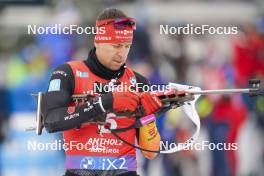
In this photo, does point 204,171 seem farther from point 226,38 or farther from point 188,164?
point 226,38

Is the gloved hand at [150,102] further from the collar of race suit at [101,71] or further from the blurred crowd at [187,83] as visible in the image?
the blurred crowd at [187,83]

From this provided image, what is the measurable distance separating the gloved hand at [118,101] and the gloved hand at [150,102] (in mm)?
60

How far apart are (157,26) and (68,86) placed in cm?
659

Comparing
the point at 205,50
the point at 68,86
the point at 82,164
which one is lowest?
the point at 82,164

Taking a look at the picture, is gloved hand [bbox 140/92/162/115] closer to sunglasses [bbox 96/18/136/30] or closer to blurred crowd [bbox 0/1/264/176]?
sunglasses [bbox 96/18/136/30]

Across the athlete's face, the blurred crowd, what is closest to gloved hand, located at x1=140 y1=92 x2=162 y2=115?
the athlete's face

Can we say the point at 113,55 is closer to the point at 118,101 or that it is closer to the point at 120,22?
the point at 120,22

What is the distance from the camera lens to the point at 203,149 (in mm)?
11141

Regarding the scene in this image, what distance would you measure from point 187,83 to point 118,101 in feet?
17.0

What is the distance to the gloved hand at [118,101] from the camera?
18.9ft

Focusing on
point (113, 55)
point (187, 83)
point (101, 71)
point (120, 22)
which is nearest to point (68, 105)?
point (101, 71)

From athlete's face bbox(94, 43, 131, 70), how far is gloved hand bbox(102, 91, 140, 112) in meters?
0.32

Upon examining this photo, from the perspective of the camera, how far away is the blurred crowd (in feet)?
35.6

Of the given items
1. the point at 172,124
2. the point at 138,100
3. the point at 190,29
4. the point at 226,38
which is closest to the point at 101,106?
the point at 138,100
